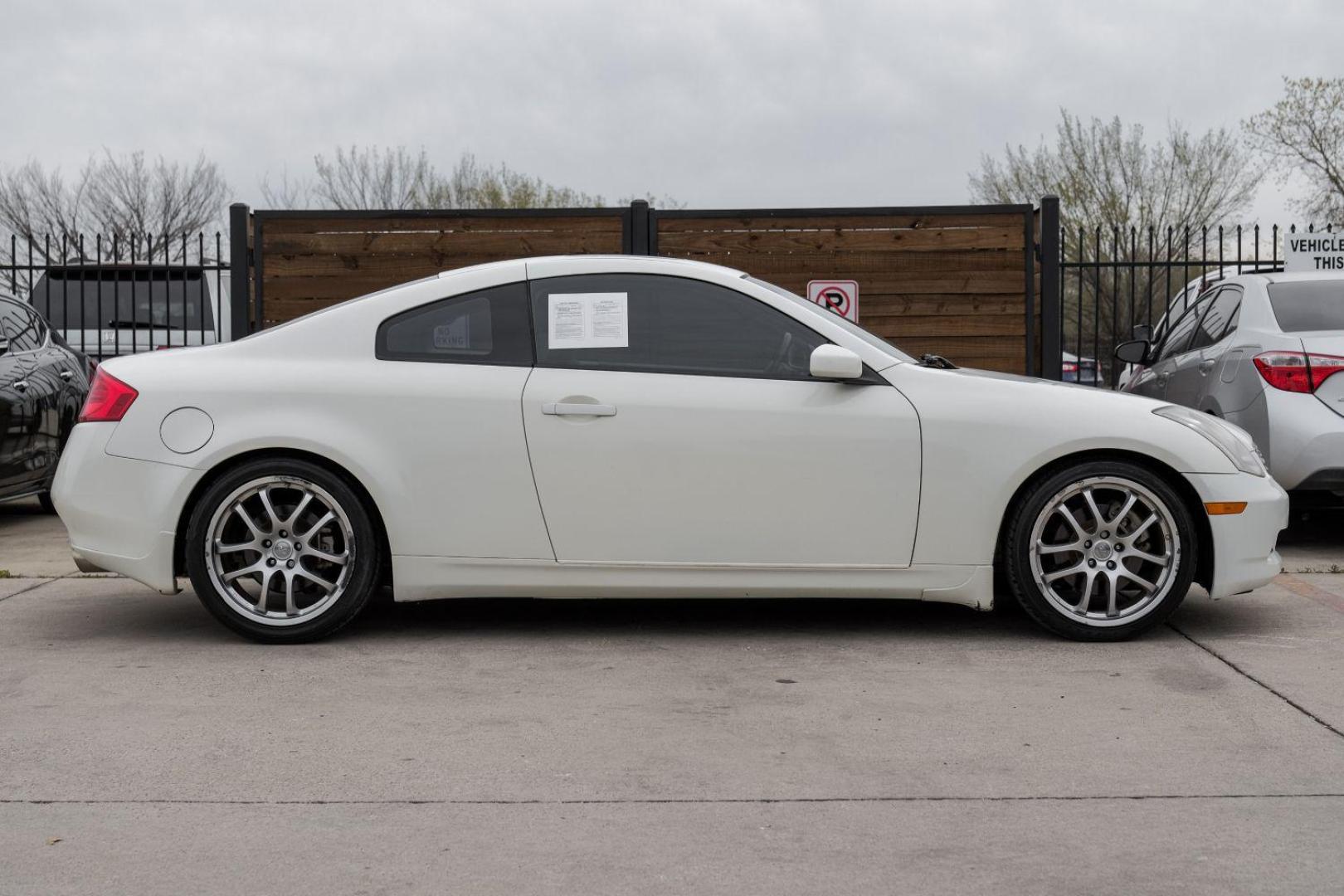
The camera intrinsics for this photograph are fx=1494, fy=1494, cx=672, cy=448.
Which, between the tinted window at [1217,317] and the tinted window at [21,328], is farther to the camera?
the tinted window at [21,328]

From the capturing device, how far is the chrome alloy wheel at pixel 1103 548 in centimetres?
547

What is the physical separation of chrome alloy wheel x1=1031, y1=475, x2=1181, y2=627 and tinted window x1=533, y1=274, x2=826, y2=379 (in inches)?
42.4

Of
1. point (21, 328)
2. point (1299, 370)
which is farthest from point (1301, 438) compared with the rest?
point (21, 328)

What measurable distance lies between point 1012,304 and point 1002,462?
4891 millimetres

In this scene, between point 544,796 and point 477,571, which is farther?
point 477,571

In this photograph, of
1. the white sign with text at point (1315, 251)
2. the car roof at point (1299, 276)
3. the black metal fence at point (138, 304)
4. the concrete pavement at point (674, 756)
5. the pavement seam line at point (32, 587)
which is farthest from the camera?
the black metal fence at point (138, 304)

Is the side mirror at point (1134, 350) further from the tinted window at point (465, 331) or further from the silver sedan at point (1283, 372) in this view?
the tinted window at point (465, 331)

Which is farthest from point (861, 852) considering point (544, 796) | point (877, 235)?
point (877, 235)

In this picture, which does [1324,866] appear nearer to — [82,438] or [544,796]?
[544,796]

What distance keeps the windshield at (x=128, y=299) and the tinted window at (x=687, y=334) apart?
7.83 m

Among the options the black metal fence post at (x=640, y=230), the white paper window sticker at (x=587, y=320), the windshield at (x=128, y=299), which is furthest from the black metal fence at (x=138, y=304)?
the white paper window sticker at (x=587, y=320)

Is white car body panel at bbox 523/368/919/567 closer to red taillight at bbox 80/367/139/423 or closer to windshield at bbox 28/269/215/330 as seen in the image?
red taillight at bbox 80/367/139/423

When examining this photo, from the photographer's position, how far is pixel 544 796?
3711 millimetres

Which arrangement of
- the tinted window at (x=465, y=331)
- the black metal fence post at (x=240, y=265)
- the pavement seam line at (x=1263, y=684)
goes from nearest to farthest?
1. the pavement seam line at (x=1263, y=684)
2. the tinted window at (x=465, y=331)
3. the black metal fence post at (x=240, y=265)
